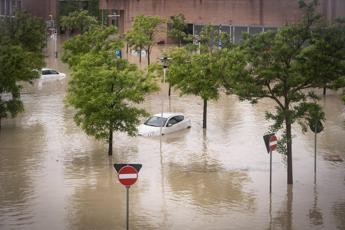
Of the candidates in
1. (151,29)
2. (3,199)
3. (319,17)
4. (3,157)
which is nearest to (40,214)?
(3,199)

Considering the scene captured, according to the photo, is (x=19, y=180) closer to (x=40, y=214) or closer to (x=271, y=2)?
(x=40, y=214)

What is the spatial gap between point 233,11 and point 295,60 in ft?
159

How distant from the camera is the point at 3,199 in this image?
21031mm

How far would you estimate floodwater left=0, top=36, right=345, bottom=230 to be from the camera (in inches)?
758

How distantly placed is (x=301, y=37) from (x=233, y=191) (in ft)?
16.7

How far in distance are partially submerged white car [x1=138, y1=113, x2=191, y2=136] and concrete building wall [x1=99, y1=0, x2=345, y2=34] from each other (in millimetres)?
23933

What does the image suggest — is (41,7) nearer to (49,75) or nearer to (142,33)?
(142,33)

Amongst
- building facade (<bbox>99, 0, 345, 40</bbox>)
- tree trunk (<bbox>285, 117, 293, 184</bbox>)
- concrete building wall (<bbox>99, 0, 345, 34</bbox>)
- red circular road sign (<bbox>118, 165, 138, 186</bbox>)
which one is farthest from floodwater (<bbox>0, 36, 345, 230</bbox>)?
building facade (<bbox>99, 0, 345, 40</bbox>)

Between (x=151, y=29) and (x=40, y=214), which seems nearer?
(x=40, y=214)

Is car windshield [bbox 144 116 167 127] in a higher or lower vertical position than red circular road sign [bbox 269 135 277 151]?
lower

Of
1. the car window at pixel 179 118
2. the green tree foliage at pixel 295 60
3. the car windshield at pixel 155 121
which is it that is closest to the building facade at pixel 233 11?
the car window at pixel 179 118

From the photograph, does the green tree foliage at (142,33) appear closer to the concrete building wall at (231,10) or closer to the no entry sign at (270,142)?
the concrete building wall at (231,10)

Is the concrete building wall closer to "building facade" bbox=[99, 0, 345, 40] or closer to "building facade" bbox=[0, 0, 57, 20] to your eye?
"building facade" bbox=[99, 0, 345, 40]

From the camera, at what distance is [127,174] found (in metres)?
15.6
